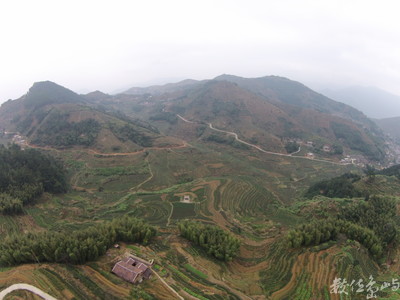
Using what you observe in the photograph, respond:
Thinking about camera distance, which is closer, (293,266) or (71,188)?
(293,266)

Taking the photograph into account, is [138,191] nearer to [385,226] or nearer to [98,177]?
[98,177]

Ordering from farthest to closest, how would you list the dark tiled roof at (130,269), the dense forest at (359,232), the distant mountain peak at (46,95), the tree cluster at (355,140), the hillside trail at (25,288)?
the distant mountain peak at (46,95)
the tree cluster at (355,140)
the dense forest at (359,232)
the dark tiled roof at (130,269)
the hillside trail at (25,288)

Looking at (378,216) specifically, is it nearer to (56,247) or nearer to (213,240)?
(213,240)

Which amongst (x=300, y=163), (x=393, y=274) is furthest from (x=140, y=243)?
(x=300, y=163)

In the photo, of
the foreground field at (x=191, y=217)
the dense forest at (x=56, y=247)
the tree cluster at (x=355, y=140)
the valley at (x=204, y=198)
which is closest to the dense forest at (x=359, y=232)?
the valley at (x=204, y=198)

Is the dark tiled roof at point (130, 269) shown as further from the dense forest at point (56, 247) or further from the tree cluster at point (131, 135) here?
the tree cluster at point (131, 135)

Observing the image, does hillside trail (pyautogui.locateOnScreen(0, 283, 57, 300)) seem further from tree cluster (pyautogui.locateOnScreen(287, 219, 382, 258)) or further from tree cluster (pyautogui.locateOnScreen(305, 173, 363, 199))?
tree cluster (pyautogui.locateOnScreen(305, 173, 363, 199))

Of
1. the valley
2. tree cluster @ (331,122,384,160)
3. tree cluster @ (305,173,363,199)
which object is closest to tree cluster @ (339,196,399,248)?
the valley
